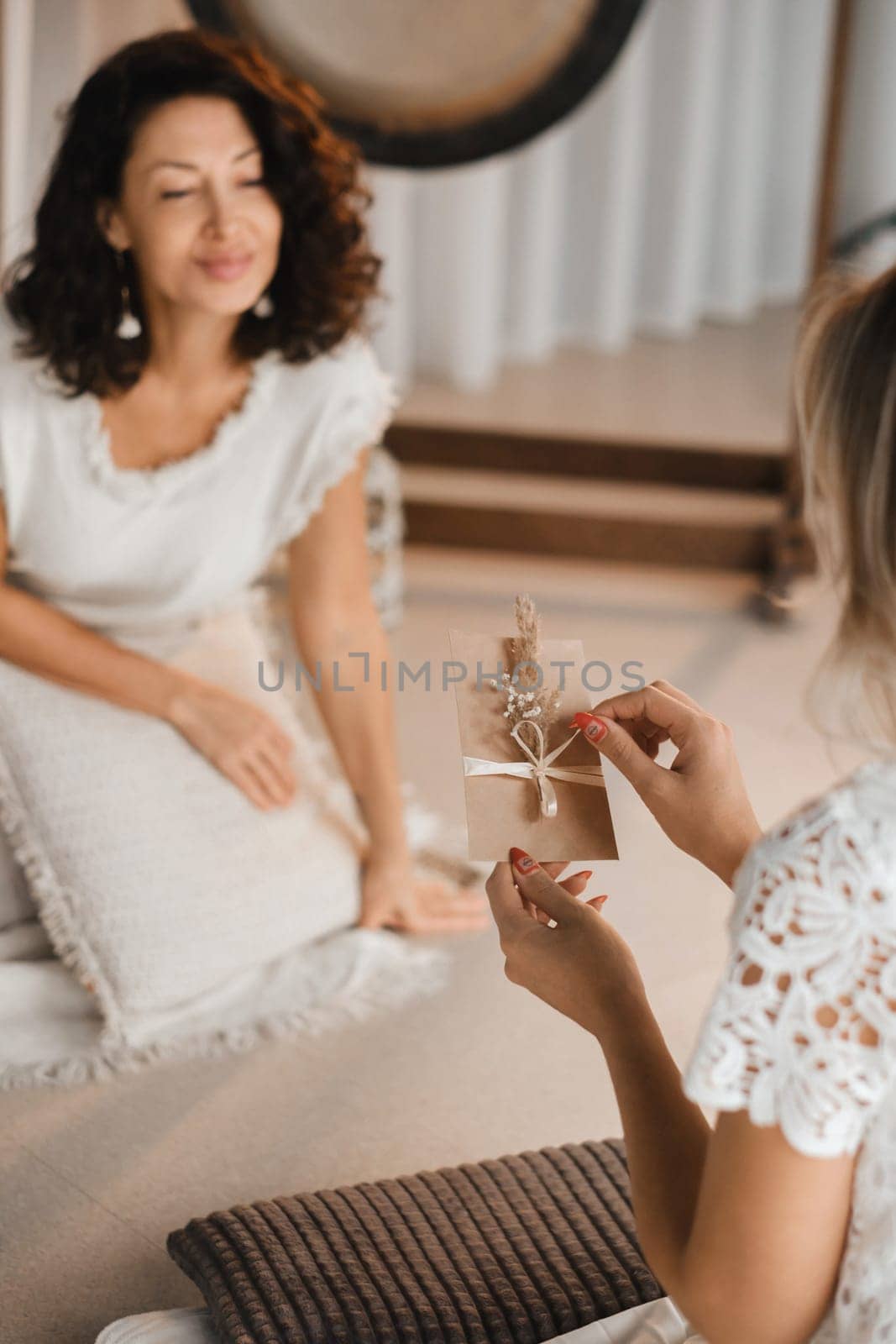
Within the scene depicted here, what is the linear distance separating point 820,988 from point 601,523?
8.87 ft

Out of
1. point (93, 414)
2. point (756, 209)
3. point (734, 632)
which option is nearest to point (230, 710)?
point (93, 414)

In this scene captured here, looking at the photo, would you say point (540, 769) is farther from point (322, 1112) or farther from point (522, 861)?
point (322, 1112)

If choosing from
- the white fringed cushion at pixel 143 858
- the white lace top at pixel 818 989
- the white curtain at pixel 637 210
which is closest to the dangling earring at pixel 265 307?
the white fringed cushion at pixel 143 858

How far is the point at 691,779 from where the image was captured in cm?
106

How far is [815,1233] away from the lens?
2.41 ft

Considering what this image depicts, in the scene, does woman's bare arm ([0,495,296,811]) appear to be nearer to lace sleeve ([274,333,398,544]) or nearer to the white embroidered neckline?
the white embroidered neckline

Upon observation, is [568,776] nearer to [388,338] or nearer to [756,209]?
[388,338]

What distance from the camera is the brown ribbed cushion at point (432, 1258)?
3.67 ft

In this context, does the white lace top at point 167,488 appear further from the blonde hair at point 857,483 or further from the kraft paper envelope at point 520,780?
the blonde hair at point 857,483

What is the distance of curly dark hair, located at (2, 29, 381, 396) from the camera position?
5.49 feet

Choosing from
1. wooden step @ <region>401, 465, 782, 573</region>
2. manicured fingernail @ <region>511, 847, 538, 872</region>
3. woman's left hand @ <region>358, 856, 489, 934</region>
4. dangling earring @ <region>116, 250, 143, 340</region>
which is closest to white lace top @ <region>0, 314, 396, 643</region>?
dangling earring @ <region>116, 250, 143, 340</region>

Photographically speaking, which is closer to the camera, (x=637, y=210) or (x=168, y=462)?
(x=168, y=462)

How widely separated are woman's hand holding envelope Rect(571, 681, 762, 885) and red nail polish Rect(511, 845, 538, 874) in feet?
0.30

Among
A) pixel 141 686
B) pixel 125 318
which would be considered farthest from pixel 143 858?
pixel 125 318
